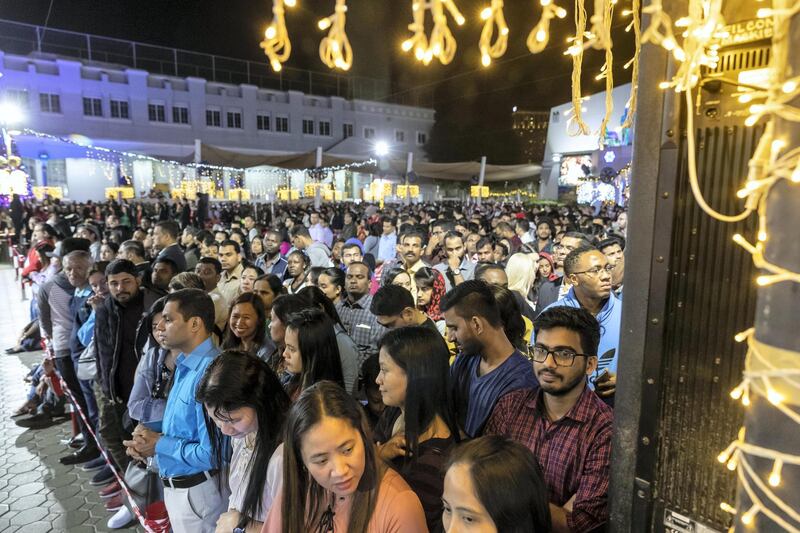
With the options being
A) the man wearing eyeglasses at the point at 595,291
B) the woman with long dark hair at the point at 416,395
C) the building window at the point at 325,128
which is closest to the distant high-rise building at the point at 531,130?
the building window at the point at 325,128

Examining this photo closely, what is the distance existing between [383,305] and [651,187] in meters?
2.30

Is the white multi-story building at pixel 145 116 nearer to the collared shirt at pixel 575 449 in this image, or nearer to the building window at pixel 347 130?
the building window at pixel 347 130

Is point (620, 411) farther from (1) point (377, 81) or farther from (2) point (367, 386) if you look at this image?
(1) point (377, 81)

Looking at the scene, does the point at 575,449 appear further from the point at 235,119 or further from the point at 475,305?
the point at 235,119

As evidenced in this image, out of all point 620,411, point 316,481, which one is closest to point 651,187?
point 620,411

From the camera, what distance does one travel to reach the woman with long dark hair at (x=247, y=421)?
205 cm

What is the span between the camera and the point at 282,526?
5.48 feet

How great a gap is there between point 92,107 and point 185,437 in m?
32.8

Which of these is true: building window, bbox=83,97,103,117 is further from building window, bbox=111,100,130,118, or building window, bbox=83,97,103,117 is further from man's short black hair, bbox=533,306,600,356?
man's short black hair, bbox=533,306,600,356

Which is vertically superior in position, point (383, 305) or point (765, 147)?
point (765, 147)

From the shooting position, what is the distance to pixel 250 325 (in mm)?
3459

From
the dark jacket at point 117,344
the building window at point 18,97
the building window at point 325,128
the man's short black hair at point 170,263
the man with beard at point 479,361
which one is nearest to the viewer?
the man with beard at point 479,361

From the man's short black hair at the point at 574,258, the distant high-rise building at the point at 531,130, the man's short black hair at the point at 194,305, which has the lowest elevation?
the man's short black hair at the point at 194,305

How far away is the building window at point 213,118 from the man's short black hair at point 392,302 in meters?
33.0
